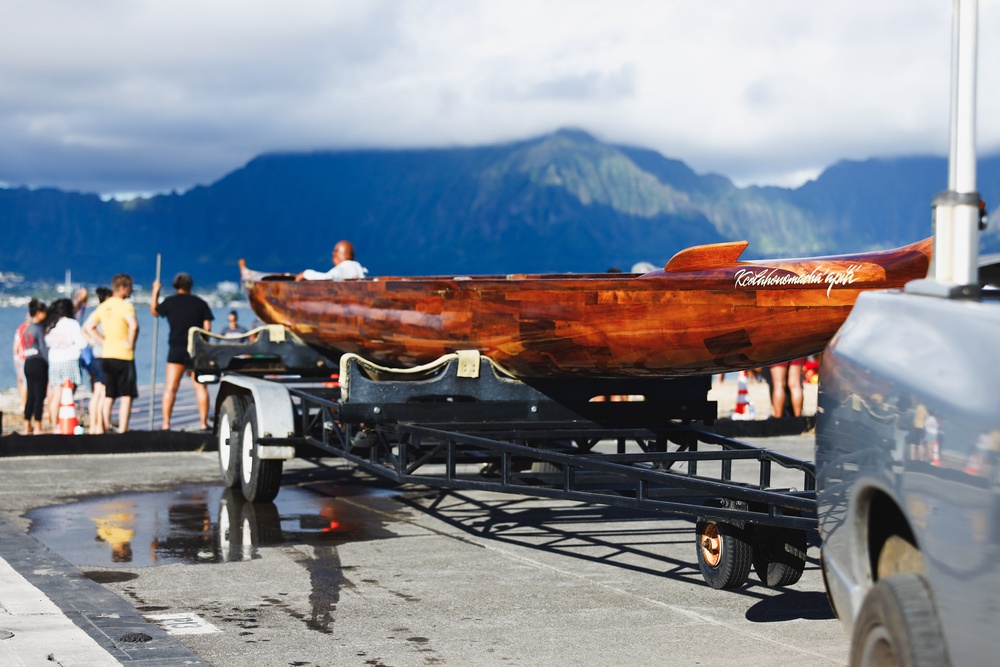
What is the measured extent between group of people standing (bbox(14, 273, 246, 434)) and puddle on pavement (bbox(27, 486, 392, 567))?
14.0 feet

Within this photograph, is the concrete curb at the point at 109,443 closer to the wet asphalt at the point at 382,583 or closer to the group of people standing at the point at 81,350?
the group of people standing at the point at 81,350

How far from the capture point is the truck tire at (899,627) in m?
3.11

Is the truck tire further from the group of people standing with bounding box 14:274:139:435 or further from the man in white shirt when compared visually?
the group of people standing with bounding box 14:274:139:435

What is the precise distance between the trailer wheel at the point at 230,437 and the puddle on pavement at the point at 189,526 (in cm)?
15

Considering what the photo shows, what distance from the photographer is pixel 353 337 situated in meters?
10.3

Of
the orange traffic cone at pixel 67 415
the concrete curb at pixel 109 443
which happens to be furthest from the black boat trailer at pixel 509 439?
the orange traffic cone at pixel 67 415

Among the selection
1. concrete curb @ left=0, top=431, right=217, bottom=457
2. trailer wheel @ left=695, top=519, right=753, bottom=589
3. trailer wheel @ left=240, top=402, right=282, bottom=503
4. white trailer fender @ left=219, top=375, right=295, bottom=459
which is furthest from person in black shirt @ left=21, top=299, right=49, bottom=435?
trailer wheel @ left=695, top=519, right=753, bottom=589

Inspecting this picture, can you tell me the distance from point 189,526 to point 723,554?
13.5 ft

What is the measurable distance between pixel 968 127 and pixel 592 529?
590cm

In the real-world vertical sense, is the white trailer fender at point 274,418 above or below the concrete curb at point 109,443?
above

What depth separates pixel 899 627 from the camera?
3195 mm

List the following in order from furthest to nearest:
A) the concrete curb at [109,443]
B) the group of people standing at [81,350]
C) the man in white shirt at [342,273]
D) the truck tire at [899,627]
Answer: the group of people standing at [81,350] < the concrete curb at [109,443] < the man in white shirt at [342,273] < the truck tire at [899,627]

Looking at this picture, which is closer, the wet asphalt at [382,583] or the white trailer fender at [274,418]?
the wet asphalt at [382,583]

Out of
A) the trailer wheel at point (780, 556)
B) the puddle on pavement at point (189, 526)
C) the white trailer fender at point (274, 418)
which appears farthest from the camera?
the white trailer fender at point (274, 418)
